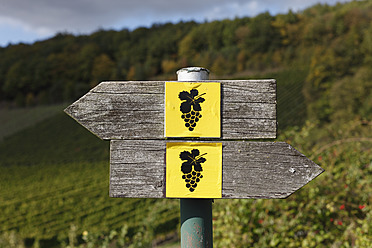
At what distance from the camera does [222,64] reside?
2266 centimetres

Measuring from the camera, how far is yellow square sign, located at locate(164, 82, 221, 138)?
0.90 meters

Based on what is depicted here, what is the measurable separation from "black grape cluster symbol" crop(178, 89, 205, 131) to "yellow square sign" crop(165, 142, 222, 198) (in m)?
0.06

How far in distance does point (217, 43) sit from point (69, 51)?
1949cm

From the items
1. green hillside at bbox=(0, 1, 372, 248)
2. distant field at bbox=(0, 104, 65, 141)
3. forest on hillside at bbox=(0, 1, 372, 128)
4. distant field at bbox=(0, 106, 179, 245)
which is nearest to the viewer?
green hillside at bbox=(0, 1, 372, 248)

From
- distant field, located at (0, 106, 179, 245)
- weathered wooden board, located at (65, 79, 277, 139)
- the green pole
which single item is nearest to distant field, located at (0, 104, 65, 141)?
distant field, located at (0, 106, 179, 245)

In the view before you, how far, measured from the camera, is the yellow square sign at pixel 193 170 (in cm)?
90

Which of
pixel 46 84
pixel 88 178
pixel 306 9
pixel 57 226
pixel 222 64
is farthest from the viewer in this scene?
pixel 46 84

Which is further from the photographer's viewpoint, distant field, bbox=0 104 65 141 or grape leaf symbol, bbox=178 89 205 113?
distant field, bbox=0 104 65 141

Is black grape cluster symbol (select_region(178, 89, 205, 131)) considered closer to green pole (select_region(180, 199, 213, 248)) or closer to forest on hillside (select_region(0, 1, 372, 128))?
green pole (select_region(180, 199, 213, 248))

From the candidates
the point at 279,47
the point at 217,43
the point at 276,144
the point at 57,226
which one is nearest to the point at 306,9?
the point at 279,47

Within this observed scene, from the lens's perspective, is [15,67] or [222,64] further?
[15,67]

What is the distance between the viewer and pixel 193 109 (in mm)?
911

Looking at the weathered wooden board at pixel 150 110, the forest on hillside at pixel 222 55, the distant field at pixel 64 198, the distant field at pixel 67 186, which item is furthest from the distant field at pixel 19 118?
the weathered wooden board at pixel 150 110

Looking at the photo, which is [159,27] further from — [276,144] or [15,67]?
[276,144]
